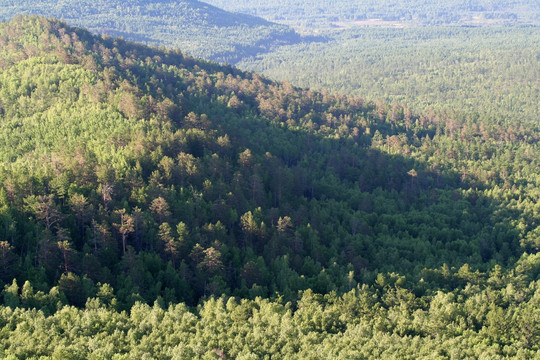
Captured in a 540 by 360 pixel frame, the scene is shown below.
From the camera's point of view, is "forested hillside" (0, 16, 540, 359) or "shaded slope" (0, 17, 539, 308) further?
"shaded slope" (0, 17, 539, 308)

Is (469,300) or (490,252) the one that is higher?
(469,300)

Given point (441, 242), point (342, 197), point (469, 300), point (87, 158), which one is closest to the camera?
point (469, 300)

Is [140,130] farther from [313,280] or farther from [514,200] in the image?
[514,200]

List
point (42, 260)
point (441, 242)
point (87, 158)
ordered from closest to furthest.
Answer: point (42, 260) < point (87, 158) < point (441, 242)

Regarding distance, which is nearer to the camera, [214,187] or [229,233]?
[229,233]

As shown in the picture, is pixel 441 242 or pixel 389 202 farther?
pixel 389 202

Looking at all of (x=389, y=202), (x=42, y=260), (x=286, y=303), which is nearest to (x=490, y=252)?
(x=389, y=202)

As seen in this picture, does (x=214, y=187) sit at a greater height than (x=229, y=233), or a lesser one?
greater

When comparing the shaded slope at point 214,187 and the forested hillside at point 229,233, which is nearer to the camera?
the forested hillside at point 229,233
